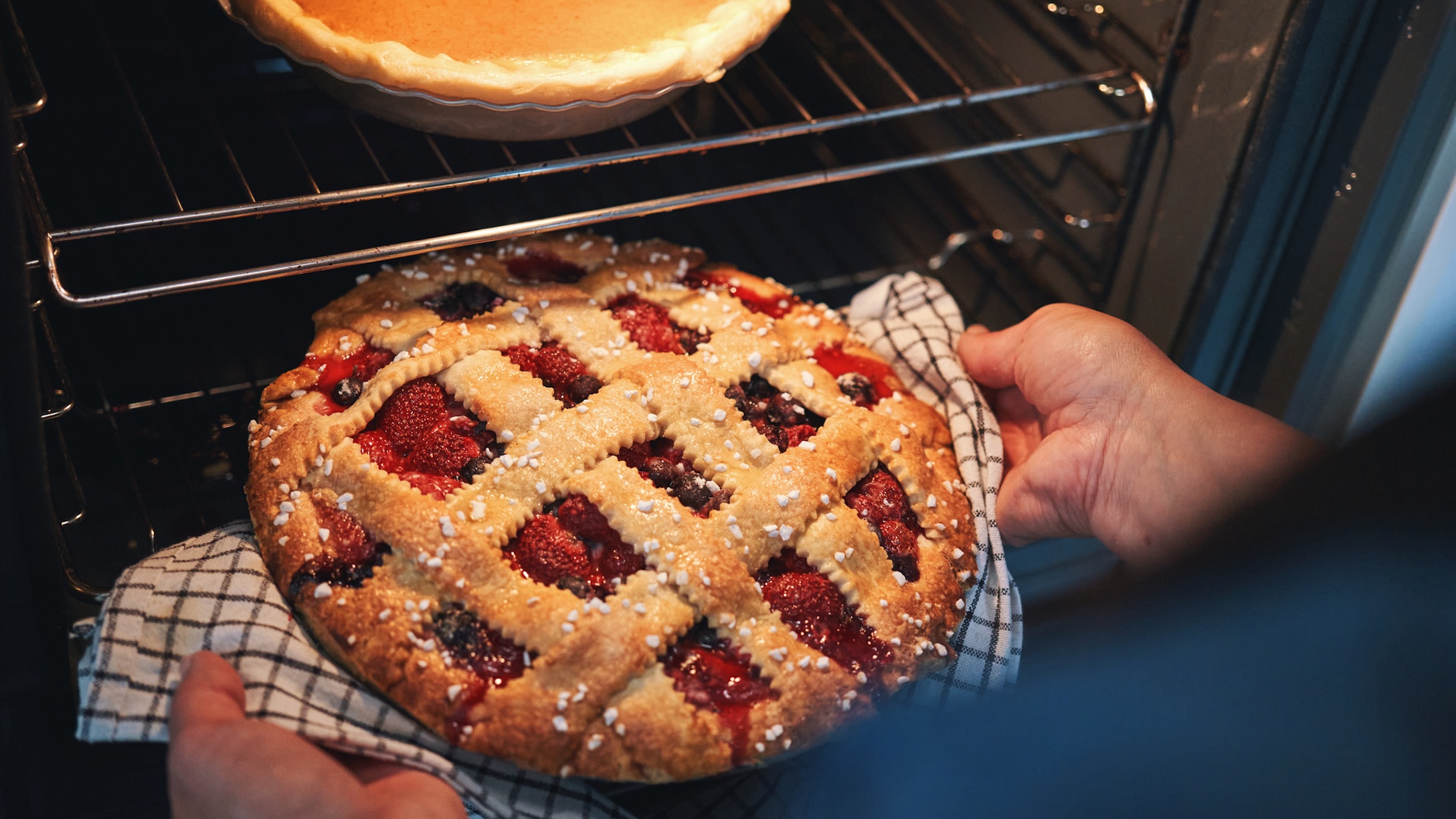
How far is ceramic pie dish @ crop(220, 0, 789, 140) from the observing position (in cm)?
110

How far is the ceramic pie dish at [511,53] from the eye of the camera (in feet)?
3.61

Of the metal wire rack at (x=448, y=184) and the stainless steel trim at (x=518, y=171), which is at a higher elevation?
the stainless steel trim at (x=518, y=171)

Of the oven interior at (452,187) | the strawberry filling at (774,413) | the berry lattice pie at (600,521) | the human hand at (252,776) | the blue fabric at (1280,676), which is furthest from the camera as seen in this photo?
the oven interior at (452,187)

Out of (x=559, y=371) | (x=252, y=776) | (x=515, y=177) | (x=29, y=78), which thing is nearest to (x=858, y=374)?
(x=559, y=371)

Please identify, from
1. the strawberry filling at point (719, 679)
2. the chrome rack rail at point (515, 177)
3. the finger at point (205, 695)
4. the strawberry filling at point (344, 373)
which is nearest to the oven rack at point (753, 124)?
the chrome rack rail at point (515, 177)

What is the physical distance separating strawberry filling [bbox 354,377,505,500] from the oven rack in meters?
0.16

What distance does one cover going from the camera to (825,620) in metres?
1.07

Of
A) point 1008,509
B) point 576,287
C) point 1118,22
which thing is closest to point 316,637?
point 576,287

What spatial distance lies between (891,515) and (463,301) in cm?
56

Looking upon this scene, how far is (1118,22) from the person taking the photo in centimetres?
142

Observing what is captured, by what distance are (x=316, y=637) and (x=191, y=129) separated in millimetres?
984

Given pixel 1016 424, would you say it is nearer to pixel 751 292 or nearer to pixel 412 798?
pixel 751 292

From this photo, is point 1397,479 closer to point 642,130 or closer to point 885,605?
point 885,605

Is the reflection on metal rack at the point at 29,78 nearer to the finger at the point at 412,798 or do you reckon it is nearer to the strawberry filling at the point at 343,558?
the strawberry filling at the point at 343,558
